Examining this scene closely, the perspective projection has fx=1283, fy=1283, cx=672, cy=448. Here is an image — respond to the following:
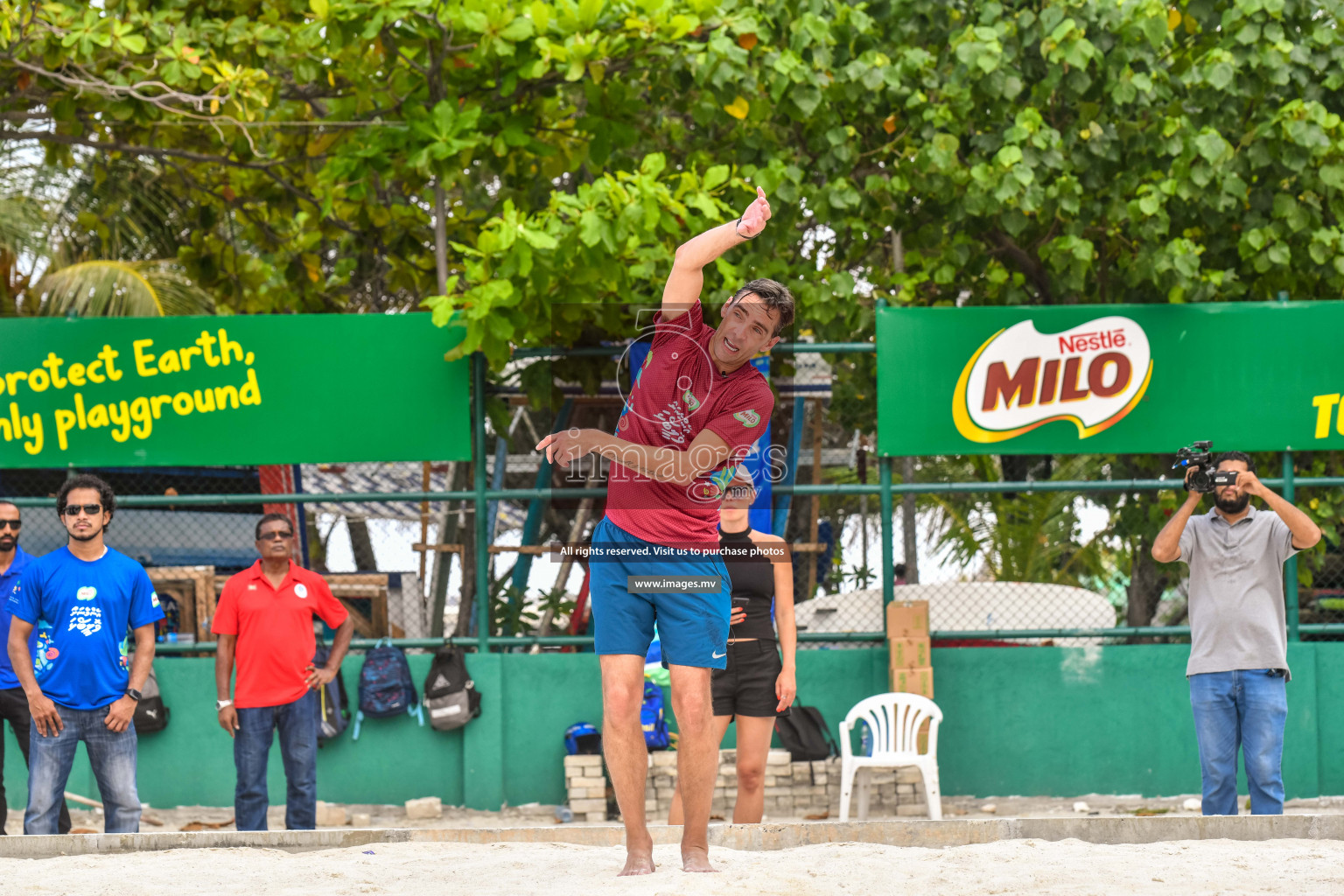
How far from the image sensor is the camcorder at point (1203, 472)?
5.33 m

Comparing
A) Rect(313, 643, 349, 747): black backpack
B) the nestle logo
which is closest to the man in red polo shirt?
Rect(313, 643, 349, 747): black backpack

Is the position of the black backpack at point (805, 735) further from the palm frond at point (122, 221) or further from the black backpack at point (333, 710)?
the palm frond at point (122, 221)

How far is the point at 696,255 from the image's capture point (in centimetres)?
375

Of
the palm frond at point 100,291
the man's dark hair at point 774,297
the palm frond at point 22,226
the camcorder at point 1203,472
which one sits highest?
the palm frond at point 22,226

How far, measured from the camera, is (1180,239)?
7473 millimetres

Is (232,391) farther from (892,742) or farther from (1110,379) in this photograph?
(1110,379)

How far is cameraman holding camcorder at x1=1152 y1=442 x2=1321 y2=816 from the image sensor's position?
5.29 m

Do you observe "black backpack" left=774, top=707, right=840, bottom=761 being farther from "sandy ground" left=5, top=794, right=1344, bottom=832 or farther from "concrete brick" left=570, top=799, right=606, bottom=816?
"concrete brick" left=570, top=799, right=606, bottom=816

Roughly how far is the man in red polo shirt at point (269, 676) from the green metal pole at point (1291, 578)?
5127 mm

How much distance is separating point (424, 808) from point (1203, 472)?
14.1ft

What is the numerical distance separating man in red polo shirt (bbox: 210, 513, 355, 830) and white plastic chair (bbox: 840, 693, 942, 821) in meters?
2.56

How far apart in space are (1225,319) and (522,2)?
432 cm

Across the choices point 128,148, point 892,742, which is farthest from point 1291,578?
point 128,148

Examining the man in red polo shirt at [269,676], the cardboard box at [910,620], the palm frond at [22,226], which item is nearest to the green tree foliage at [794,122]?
the man in red polo shirt at [269,676]
